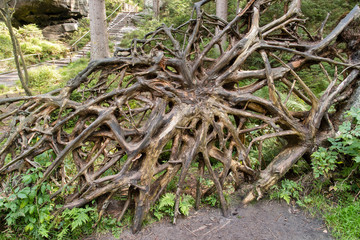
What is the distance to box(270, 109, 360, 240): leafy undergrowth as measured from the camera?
11.6 ft

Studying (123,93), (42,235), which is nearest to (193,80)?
(123,93)

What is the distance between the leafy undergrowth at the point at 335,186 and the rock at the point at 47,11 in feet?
71.1

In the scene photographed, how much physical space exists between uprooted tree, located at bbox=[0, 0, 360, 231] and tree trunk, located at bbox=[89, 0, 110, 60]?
514 centimetres

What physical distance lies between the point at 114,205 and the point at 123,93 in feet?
6.44

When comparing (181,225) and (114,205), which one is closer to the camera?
(181,225)

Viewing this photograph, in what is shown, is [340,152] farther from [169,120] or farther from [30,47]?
[30,47]

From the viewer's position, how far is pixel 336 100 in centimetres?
423

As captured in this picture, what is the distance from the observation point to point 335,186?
385 cm

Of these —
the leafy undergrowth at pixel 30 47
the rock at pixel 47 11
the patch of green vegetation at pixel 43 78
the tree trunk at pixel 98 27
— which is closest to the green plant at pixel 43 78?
the patch of green vegetation at pixel 43 78

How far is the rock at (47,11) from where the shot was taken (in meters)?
17.9

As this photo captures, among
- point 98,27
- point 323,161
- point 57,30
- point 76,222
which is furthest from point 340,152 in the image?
point 57,30

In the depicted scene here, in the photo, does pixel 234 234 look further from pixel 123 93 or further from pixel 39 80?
pixel 39 80

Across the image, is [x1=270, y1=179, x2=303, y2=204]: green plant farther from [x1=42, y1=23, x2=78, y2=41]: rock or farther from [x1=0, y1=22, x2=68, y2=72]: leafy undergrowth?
[x1=42, y1=23, x2=78, y2=41]: rock

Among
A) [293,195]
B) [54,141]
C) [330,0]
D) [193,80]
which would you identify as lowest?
[293,195]
